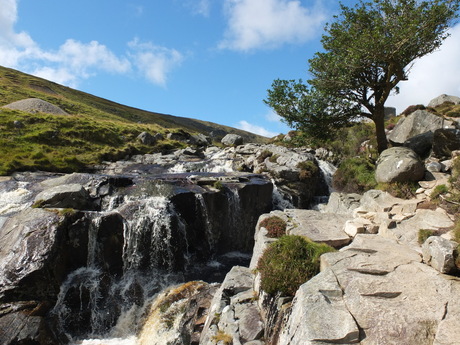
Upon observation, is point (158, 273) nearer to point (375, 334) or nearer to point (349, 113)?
point (375, 334)

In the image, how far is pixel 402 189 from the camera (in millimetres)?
19000

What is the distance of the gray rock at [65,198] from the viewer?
807 inches

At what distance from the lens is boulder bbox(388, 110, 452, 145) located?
2622 cm

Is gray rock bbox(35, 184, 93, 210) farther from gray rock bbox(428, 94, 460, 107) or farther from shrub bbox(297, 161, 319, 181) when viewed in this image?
gray rock bbox(428, 94, 460, 107)

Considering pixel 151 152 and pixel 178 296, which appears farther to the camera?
pixel 151 152

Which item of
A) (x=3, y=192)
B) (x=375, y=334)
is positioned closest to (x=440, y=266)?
(x=375, y=334)

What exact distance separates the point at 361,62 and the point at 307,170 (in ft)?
39.6

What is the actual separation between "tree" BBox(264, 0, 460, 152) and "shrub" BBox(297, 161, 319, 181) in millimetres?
4529

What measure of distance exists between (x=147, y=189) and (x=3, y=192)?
42.6 feet

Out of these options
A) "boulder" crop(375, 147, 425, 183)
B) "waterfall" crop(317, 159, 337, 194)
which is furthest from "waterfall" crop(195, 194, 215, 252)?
"waterfall" crop(317, 159, 337, 194)

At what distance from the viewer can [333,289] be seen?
928 centimetres

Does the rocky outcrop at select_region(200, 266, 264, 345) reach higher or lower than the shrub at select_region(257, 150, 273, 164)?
lower

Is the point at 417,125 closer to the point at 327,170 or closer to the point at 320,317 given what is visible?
the point at 327,170

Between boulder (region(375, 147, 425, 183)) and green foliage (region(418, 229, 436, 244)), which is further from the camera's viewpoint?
boulder (region(375, 147, 425, 183))
